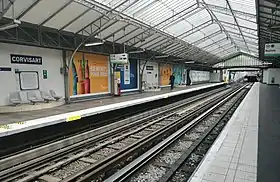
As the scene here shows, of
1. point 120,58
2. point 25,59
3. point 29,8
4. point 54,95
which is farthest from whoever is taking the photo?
point 120,58

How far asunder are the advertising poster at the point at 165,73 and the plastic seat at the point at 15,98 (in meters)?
20.3

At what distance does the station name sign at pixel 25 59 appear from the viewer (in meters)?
11.6

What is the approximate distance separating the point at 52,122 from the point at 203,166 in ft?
18.1

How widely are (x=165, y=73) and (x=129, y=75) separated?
10232 mm

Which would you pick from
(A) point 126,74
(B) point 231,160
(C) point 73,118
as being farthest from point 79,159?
(A) point 126,74

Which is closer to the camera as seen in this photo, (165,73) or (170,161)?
(170,161)

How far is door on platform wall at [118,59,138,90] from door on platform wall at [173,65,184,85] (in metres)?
12.7

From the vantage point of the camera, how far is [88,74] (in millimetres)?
16641

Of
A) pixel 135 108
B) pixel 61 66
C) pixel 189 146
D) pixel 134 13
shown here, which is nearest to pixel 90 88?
pixel 61 66

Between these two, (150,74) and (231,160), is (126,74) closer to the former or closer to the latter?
(150,74)

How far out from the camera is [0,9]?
9477 mm

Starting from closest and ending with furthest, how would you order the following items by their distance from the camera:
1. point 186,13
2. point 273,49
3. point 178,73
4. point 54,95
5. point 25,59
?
point 25,59, point 54,95, point 273,49, point 186,13, point 178,73

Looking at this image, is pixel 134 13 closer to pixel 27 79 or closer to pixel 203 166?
pixel 27 79

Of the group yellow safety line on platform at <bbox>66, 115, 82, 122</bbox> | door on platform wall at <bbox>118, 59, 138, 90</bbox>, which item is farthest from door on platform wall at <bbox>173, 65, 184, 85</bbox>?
yellow safety line on platform at <bbox>66, 115, 82, 122</bbox>
